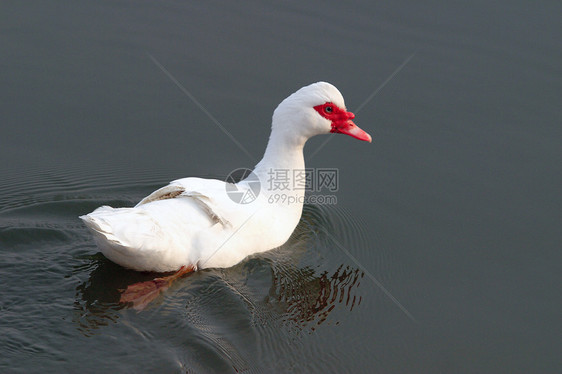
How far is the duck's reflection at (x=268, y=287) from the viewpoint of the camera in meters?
5.95

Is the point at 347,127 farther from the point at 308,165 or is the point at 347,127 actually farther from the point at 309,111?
the point at 308,165

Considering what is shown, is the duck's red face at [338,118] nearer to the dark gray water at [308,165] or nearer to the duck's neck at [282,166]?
the duck's neck at [282,166]

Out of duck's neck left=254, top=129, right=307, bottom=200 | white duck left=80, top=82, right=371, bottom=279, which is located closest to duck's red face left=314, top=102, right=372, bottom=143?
white duck left=80, top=82, right=371, bottom=279

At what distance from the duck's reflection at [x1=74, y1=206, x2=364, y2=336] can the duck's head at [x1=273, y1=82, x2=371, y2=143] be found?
4.07 feet

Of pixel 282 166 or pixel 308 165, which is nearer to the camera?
pixel 282 166

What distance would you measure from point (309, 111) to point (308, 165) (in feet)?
5.20

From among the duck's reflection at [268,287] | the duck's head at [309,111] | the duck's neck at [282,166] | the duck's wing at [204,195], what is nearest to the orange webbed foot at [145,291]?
the duck's reflection at [268,287]

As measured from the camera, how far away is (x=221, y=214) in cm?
652

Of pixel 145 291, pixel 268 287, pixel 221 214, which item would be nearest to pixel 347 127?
pixel 221 214

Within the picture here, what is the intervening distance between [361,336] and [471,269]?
5.47 feet

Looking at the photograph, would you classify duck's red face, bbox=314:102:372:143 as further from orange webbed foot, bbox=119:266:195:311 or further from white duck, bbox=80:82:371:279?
orange webbed foot, bbox=119:266:195:311

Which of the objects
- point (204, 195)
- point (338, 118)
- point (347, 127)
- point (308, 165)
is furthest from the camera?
point (308, 165)

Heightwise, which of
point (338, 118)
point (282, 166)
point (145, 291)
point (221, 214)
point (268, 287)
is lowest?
point (145, 291)

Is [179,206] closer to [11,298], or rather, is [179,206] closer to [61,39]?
[11,298]
